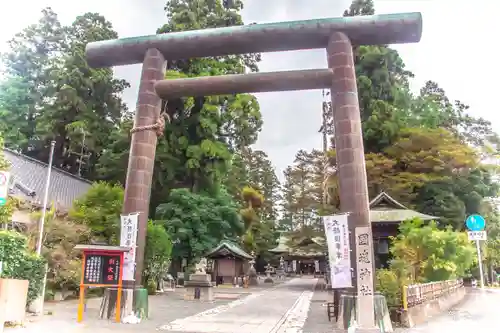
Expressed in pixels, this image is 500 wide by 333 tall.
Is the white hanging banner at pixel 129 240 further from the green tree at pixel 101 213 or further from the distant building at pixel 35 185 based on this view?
the green tree at pixel 101 213

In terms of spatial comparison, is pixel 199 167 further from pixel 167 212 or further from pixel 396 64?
pixel 396 64

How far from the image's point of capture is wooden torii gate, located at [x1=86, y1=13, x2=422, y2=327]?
34.4 ft

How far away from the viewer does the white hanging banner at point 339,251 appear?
32.0ft

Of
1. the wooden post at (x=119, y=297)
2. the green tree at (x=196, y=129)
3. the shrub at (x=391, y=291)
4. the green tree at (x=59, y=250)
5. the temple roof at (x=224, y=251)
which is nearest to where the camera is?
the wooden post at (x=119, y=297)

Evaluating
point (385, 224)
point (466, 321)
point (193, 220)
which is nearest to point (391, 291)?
point (466, 321)

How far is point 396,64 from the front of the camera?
113 feet

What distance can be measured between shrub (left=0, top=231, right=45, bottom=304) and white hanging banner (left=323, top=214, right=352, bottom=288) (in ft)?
26.1

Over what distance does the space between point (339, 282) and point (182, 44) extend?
814cm

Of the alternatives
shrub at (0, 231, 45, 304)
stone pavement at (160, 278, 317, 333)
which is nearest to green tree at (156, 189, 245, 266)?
stone pavement at (160, 278, 317, 333)

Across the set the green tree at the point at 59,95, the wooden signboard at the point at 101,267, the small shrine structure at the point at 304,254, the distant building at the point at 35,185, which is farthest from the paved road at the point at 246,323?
the green tree at the point at 59,95

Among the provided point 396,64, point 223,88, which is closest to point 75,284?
point 223,88

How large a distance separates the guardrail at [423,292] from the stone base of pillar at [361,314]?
66.3 inches

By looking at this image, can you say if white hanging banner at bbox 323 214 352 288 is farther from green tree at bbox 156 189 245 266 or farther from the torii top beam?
green tree at bbox 156 189 245 266

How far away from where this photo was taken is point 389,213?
2072 cm
